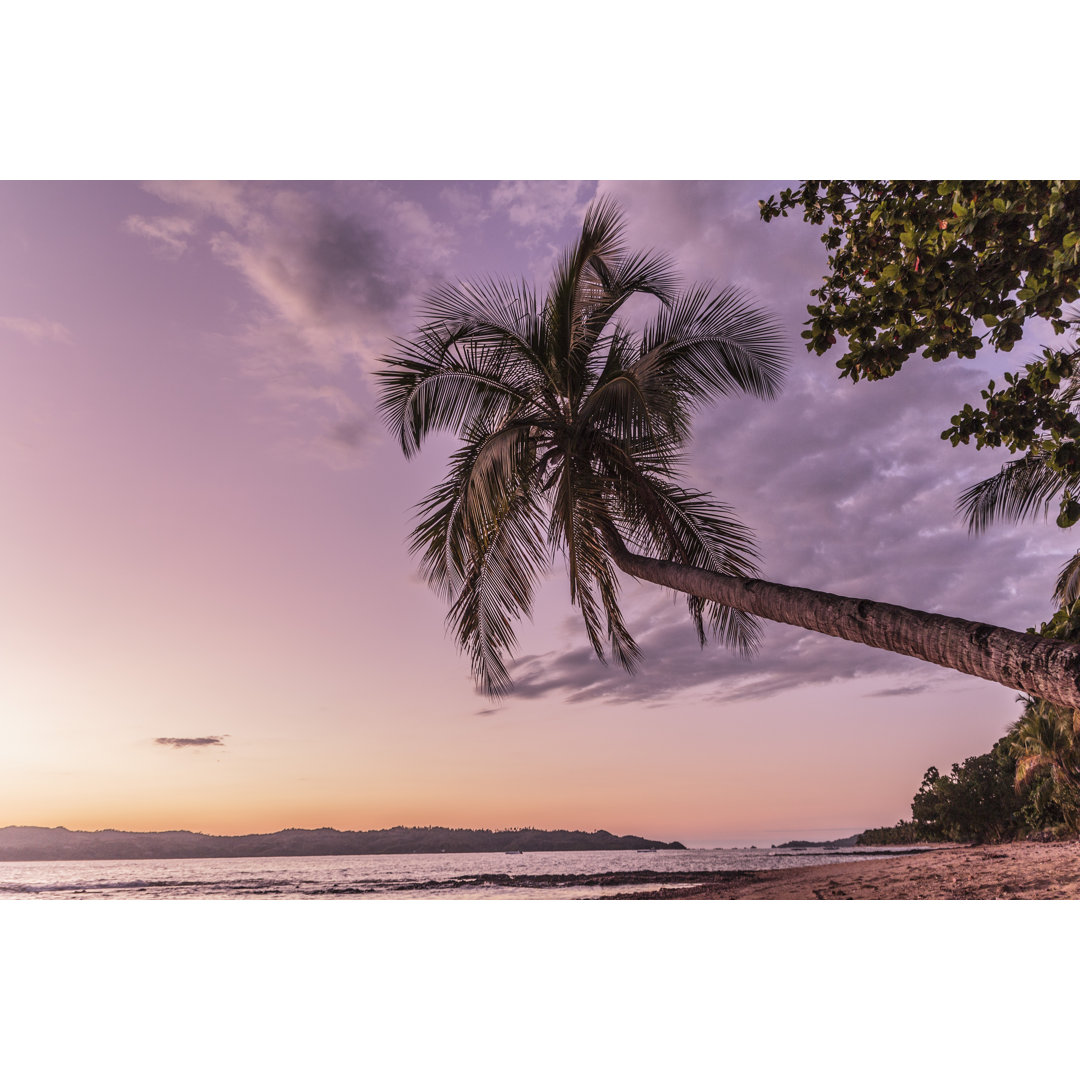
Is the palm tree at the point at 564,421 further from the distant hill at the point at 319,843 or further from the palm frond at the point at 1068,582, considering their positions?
the distant hill at the point at 319,843

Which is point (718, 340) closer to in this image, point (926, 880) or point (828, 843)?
point (828, 843)

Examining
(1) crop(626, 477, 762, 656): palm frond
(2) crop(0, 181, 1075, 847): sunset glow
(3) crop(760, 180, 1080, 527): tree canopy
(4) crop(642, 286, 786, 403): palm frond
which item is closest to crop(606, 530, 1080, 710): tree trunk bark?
(3) crop(760, 180, 1080, 527): tree canopy

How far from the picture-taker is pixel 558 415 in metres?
5.01

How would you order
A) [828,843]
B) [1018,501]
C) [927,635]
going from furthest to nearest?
[828,843] < [1018,501] < [927,635]

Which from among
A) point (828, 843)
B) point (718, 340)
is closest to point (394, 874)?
point (828, 843)

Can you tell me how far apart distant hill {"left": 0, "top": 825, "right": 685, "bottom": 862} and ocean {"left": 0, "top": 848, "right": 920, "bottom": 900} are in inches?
6.1

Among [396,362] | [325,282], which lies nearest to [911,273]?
[396,362]

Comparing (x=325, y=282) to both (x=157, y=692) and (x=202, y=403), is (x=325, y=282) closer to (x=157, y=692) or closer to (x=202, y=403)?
(x=202, y=403)

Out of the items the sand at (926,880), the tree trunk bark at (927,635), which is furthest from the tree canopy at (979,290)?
the sand at (926,880)

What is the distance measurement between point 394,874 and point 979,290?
38.8ft

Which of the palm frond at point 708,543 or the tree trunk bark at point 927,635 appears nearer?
the tree trunk bark at point 927,635

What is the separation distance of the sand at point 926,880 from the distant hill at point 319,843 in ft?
3.65

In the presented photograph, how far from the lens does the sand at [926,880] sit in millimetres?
6762
